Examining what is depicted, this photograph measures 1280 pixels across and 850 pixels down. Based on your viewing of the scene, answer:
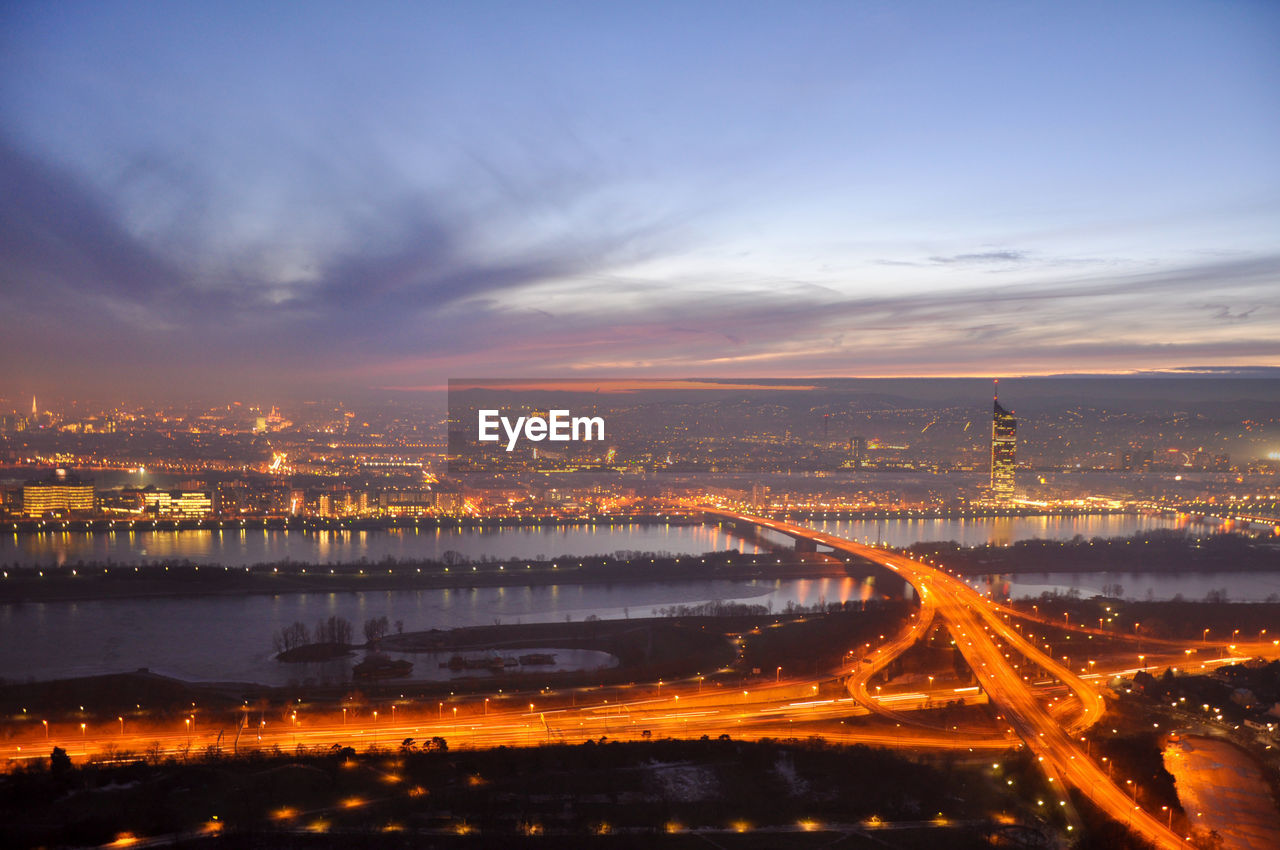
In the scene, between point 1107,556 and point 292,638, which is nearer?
point 292,638

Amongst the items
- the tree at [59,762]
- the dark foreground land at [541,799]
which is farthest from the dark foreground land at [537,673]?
the dark foreground land at [541,799]

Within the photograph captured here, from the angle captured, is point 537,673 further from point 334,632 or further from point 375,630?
point 334,632

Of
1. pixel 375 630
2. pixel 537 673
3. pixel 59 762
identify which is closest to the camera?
pixel 59 762

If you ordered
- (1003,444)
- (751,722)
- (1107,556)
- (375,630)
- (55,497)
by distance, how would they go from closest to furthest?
(751,722) → (375,630) → (1107,556) → (55,497) → (1003,444)

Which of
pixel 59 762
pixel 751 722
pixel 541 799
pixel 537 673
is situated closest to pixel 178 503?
pixel 537 673

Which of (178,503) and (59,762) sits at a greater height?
(178,503)

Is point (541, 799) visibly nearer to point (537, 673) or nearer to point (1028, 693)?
point (537, 673)

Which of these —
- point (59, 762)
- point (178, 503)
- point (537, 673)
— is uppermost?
point (178, 503)

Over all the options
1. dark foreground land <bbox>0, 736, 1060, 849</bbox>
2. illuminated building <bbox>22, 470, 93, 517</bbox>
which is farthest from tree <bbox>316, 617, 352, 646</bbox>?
illuminated building <bbox>22, 470, 93, 517</bbox>
